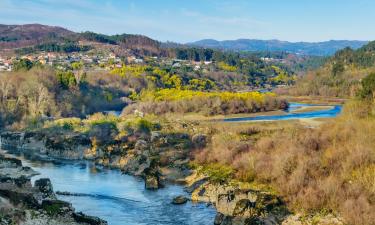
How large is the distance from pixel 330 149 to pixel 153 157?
2131 centimetres

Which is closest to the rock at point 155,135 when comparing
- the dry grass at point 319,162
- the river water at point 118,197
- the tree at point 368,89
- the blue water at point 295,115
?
the dry grass at point 319,162

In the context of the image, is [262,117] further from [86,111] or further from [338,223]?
[338,223]

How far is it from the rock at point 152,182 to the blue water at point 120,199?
0.70 meters

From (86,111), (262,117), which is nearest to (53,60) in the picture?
(86,111)

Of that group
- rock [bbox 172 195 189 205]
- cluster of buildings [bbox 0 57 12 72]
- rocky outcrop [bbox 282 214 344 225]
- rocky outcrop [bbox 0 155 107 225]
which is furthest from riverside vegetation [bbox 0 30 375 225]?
cluster of buildings [bbox 0 57 12 72]

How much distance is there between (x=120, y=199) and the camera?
1932 inches

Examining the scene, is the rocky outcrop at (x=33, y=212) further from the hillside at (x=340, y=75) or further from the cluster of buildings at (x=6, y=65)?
the hillside at (x=340, y=75)

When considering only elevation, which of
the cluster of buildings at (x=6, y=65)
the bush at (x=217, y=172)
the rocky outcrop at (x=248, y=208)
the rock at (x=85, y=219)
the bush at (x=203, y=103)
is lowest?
the bush at (x=203, y=103)

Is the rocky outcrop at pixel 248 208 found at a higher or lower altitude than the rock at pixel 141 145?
higher

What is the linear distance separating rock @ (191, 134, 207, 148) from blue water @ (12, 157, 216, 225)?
503 inches

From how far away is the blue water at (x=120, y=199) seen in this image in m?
42.9

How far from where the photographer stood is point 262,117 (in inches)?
4705

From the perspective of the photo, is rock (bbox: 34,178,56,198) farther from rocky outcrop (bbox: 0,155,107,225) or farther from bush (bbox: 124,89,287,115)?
bush (bbox: 124,89,287,115)

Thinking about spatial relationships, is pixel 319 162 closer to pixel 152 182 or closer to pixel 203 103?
pixel 152 182
